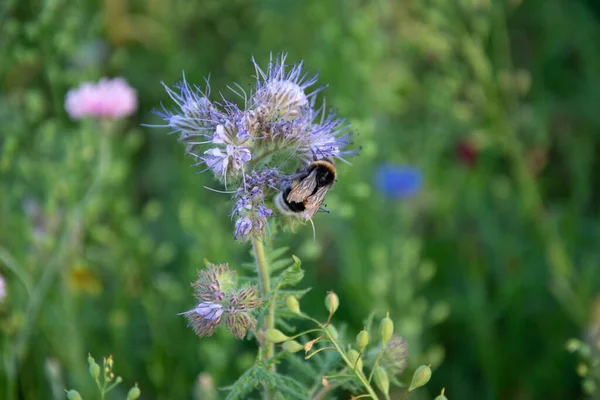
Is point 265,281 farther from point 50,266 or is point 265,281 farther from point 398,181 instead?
point 398,181

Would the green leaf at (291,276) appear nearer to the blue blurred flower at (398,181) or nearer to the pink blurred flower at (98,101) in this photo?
the pink blurred flower at (98,101)

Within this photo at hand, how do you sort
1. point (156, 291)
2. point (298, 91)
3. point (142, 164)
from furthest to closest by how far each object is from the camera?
point (142, 164) → point (156, 291) → point (298, 91)

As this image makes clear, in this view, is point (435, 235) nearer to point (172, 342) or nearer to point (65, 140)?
point (172, 342)

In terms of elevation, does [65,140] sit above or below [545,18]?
below

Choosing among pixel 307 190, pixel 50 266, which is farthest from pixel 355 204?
pixel 307 190

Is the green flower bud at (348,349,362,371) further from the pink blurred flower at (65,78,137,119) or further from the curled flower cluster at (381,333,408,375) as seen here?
the pink blurred flower at (65,78,137,119)

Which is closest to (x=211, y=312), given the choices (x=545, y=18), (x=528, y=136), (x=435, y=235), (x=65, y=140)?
(x=65, y=140)
